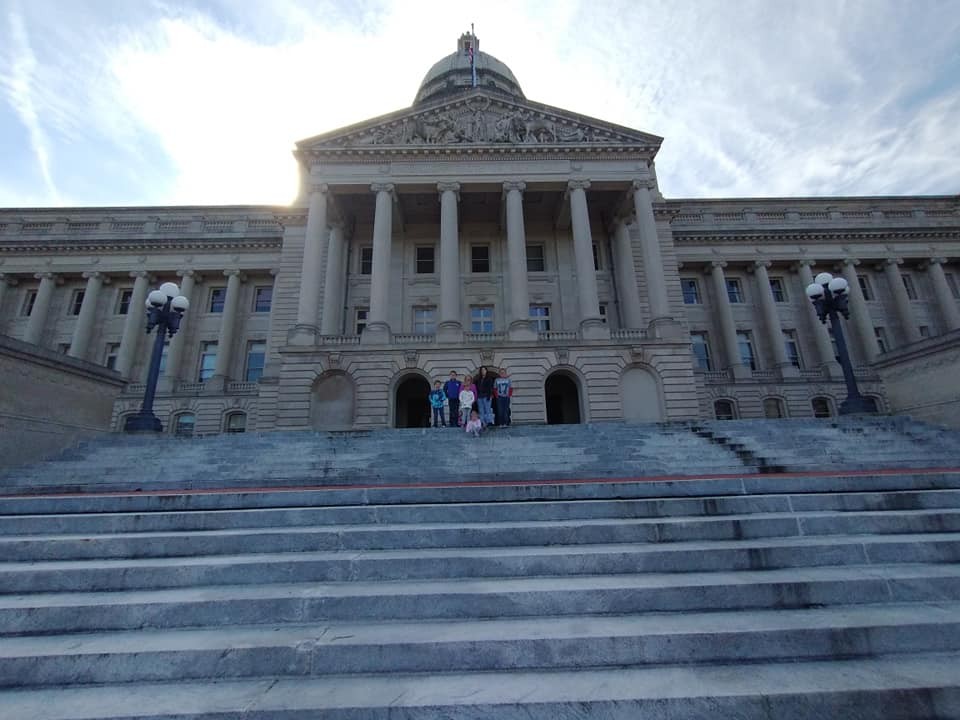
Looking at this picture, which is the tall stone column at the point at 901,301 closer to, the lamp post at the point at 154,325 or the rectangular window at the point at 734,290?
the rectangular window at the point at 734,290

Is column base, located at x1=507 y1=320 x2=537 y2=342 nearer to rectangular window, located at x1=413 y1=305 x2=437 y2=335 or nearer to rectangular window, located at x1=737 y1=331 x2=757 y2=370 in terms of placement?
rectangular window, located at x1=413 y1=305 x2=437 y2=335

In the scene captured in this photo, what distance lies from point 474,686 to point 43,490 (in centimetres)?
1042

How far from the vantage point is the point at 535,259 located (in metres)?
26.6

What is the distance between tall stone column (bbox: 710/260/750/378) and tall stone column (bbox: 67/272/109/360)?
1674 inches

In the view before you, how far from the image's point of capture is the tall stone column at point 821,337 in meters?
28.7

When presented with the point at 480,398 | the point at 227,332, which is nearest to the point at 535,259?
the point at 480,398

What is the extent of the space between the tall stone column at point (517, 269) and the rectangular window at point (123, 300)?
91.5ft

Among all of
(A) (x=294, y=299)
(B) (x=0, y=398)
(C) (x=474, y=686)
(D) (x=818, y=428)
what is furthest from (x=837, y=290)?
(A) (x=294, y=299)

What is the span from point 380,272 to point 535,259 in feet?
31.9

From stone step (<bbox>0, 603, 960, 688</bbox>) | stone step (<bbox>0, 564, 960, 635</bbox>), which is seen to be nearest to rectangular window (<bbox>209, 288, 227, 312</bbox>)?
stone step (<bbox>0, 564, 960, 635</bbox>)

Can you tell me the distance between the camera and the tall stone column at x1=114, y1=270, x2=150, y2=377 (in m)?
29.5

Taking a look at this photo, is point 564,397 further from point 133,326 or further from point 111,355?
point 111,355

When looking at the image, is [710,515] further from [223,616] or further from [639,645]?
[223,616]

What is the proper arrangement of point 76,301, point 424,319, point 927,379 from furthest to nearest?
point 76,301, point 424,319, point 927,379
